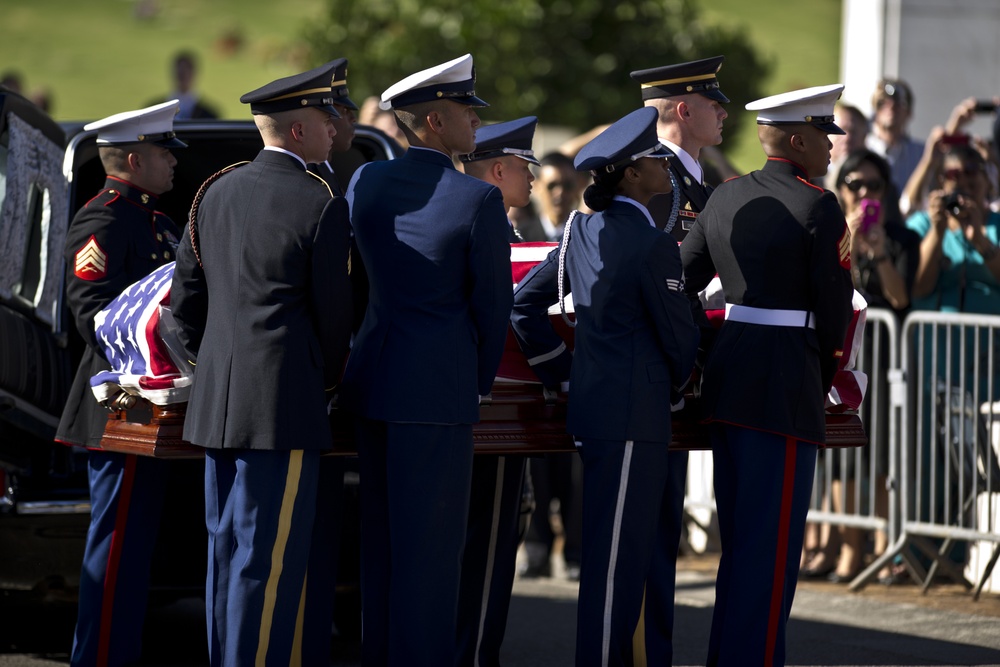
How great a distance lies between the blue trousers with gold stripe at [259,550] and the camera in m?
4.89

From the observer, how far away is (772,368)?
5.22 m

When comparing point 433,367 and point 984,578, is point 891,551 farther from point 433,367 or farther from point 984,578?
point 433,367

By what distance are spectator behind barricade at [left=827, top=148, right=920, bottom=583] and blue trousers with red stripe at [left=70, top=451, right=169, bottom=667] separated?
3.79 m

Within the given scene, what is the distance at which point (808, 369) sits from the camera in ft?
17.2

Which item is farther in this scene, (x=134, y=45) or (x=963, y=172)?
(x=134, y=45)

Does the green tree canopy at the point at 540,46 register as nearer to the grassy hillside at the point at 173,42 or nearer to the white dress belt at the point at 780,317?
the grassy hillside at the point at 173,42

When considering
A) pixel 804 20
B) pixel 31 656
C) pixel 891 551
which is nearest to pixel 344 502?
pixel 31 656

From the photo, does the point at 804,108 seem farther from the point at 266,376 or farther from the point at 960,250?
the point at 960,250

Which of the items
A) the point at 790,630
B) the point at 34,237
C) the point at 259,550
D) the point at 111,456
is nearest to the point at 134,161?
the point at 34,237

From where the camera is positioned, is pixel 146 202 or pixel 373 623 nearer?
pixel 373 623

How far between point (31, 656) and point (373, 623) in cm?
188

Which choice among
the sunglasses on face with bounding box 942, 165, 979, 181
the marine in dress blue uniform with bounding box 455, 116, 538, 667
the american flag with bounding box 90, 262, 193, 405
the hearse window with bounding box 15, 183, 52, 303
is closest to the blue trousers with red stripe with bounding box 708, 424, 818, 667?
the marine in dress blue uniform with bounding box 455, 116, 538, 667

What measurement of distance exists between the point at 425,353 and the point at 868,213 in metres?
3.85

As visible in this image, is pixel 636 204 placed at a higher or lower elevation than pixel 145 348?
higher
